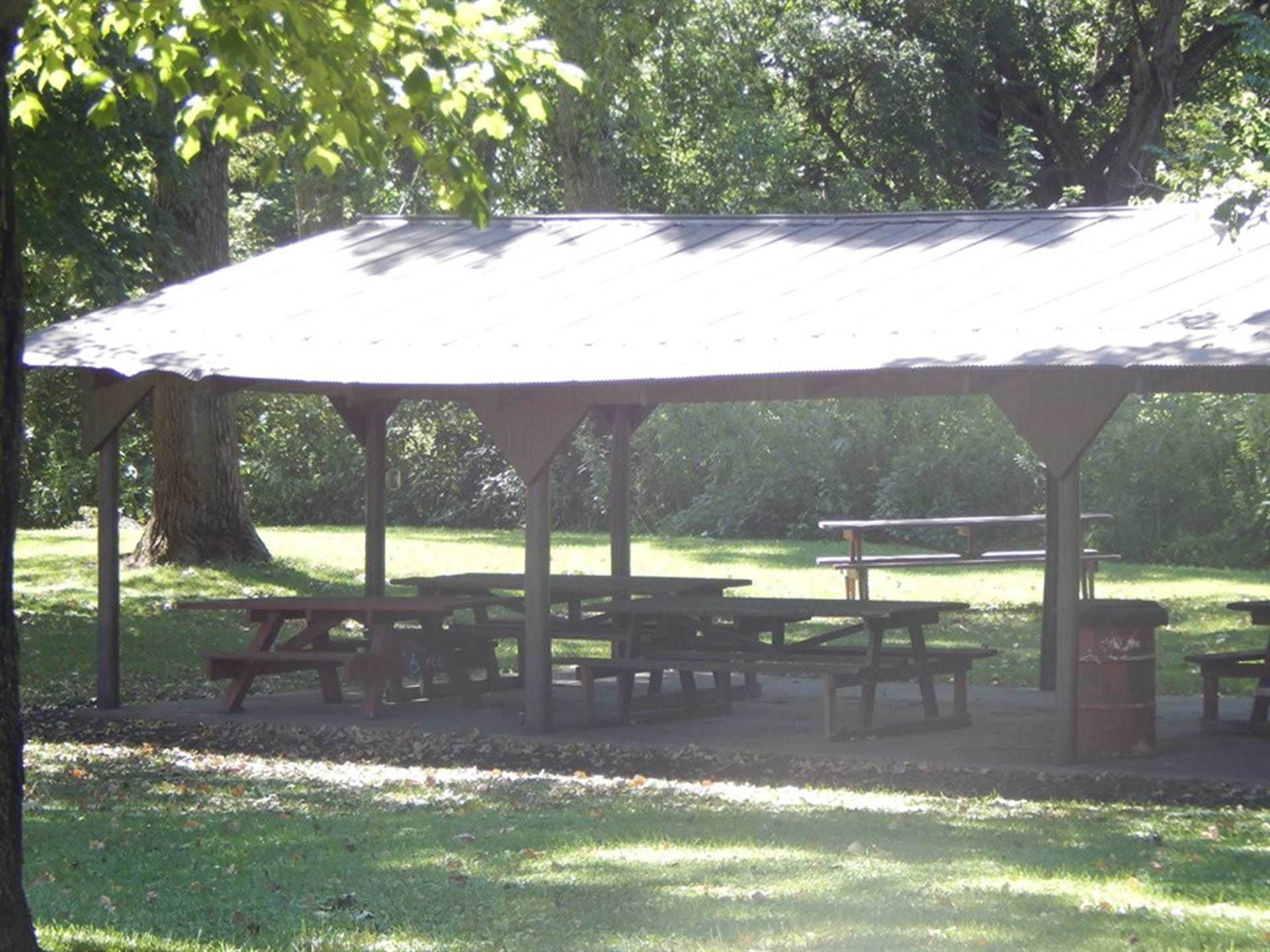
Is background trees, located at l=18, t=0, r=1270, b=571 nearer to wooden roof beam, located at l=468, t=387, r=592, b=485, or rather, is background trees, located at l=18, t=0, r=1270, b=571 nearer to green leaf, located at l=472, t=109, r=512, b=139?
wooden roof beam, located at l=468, t=387, r=592, b=485

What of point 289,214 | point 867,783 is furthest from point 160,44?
point 289,214

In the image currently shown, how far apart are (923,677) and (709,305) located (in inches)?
104

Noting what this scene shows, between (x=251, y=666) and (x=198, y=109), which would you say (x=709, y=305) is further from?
(x=198, y=109)

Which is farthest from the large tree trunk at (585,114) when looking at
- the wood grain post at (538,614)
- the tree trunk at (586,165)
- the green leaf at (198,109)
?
the green leaf at (198,109)

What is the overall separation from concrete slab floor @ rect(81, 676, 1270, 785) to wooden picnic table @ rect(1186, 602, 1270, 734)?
7cm

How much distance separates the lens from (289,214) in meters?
39.5

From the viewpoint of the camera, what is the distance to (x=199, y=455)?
21000mm

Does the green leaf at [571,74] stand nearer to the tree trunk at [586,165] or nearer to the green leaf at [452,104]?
the green leaf at [452,104]

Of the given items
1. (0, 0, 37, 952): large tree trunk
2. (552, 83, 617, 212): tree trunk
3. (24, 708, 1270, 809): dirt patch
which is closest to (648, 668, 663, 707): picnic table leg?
(24, 708, 1270, 809): dirt patch

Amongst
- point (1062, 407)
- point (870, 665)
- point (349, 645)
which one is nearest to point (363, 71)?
point (1062, 407)

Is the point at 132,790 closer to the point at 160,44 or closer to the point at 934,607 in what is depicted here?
the point at 160,44

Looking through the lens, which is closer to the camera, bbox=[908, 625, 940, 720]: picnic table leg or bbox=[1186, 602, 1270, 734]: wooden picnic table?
bbox=[1186, 602, 1270, 734]: wooden picnic table

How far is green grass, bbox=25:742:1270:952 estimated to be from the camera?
5930 mm

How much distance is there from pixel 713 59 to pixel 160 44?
26.6 meters
